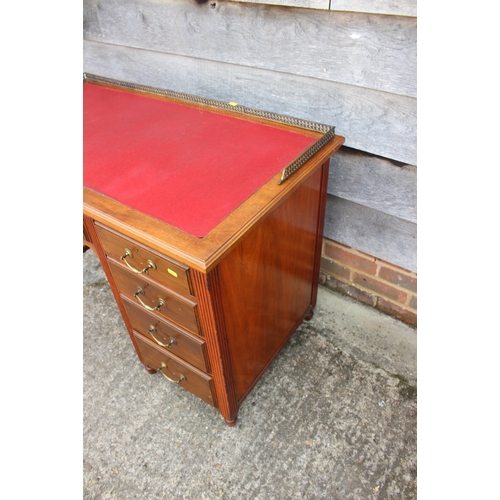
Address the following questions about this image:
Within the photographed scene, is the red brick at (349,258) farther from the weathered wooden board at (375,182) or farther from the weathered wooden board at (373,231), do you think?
the weathered wooden board at (375,182)

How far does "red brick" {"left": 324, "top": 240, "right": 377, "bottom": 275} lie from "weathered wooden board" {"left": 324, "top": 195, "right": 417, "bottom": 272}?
0.18 feet

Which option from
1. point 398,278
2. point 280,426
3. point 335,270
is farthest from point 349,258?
point 280,426

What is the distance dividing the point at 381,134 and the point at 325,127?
211 millimetres

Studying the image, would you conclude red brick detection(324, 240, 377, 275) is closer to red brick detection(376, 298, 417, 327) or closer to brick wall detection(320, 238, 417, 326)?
brick wall detection(320, 238, 417, 326)

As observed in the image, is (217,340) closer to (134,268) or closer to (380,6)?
(134,268)

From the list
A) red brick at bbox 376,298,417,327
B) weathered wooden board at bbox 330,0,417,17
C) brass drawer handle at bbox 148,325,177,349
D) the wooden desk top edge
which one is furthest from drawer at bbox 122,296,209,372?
weathered wooden board at bbox 330,0,417,17

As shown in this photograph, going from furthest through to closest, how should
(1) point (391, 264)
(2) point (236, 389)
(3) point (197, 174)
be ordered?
(1) point (391, 264) < (2) point (236, 389) < (3) point (197, 174)

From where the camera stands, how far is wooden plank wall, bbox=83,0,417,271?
1.15 metres

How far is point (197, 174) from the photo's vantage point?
108 cm

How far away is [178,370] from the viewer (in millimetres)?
1363
